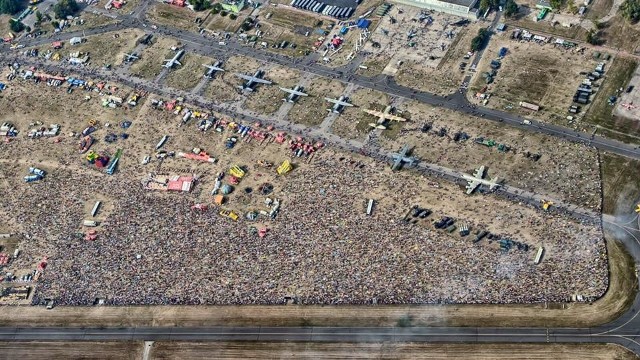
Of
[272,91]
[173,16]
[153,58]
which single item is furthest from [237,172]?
[173,16]

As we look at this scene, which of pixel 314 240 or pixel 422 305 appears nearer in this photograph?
pixel 422 305

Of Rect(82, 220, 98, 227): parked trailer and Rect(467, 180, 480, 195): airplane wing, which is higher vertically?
Rect(467, 180, 480, 195): airplane wing

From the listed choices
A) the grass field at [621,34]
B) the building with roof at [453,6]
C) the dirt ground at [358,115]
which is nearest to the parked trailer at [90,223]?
the dirt ground at [358,115]

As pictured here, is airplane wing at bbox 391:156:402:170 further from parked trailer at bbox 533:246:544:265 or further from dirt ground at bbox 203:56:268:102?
dirt ground at bbox 203:56:268:102

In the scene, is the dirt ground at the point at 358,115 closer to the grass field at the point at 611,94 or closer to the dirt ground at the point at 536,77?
the dirt ground at the point at 536,77

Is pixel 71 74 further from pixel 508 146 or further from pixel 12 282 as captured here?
pixel 508 146

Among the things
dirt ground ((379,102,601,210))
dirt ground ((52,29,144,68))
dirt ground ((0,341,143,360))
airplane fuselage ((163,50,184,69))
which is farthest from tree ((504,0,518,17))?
dirt ground ((0,341,143,360))

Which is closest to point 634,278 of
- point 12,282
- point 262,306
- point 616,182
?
point 616,182
